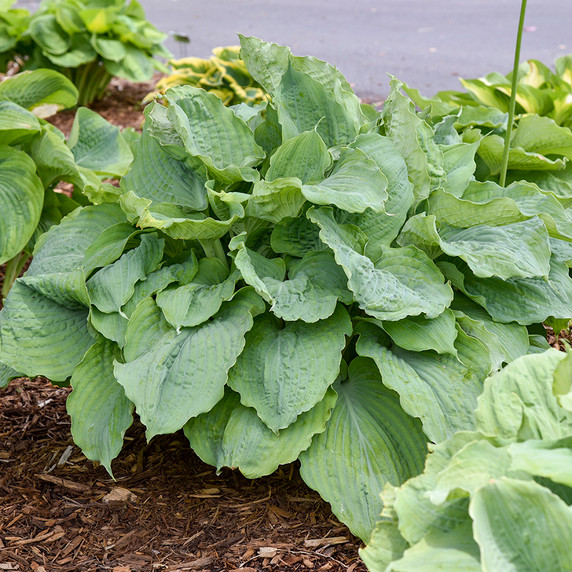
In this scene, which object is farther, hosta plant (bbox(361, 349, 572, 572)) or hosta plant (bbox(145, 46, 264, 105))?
hosta plant (bbox(145, 46, 264, 105))

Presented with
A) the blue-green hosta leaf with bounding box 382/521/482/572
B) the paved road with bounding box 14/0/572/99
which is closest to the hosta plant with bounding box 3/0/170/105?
the paved road with bounding box 14/0/572/99

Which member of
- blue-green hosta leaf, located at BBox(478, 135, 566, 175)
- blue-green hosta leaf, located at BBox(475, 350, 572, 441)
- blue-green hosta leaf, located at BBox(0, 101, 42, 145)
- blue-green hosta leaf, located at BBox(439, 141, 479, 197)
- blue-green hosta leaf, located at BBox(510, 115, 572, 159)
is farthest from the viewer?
blue-green hosta leaf, located at BBox(510, 115, 572, 159)

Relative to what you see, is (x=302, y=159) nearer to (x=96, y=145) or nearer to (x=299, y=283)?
(x=299, y=283)

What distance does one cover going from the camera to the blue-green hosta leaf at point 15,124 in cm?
310

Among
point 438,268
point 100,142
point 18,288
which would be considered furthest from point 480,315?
point 100,142

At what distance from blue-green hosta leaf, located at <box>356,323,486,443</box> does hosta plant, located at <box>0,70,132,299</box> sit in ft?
4.59

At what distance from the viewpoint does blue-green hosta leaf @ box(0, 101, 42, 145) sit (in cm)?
310

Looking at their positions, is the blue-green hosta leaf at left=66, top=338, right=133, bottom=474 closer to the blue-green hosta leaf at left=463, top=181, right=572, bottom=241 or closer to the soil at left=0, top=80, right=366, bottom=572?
the soil at left=0, top=80, right=366, bottom=572

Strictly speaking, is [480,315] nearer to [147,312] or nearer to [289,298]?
[289,298]

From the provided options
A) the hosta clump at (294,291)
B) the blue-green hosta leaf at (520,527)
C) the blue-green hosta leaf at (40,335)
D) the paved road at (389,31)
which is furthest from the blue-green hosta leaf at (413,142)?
the paved road at (389,31)

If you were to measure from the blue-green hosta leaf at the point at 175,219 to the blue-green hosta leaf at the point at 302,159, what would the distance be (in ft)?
0.58

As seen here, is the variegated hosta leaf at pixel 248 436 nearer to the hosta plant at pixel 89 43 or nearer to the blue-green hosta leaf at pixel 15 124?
the blue-green hosta leaf at pixel 15 124

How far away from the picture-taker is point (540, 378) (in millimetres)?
1679

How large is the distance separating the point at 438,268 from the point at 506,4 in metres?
10.5
